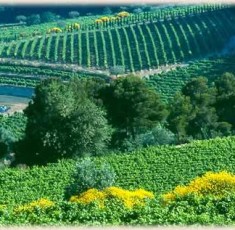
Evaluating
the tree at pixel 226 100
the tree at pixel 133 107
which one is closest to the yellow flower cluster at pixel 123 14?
the tree at pixel 226 100

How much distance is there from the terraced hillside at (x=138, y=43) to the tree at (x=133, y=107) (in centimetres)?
2007

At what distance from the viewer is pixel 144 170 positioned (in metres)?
16.8

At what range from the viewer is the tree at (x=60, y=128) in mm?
19609

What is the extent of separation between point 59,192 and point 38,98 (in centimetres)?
618

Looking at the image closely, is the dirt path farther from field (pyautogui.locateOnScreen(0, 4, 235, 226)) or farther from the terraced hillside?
the terraced hillside

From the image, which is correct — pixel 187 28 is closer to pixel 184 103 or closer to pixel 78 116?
pixel 184 103

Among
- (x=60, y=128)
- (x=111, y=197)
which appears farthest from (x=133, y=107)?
(x=111, y=197)

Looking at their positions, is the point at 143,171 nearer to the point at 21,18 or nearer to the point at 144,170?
the point at 144,170

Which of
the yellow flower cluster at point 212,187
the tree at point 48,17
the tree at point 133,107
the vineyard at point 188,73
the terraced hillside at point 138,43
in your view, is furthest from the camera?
the tree at point 48,17

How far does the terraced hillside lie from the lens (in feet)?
152

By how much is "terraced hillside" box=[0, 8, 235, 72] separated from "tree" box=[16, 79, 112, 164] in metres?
23.2

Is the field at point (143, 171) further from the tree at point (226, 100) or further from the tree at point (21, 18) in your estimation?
the tree at point (21, 18)

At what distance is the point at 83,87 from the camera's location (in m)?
24.1

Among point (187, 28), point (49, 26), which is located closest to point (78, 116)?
point (187, 28)
